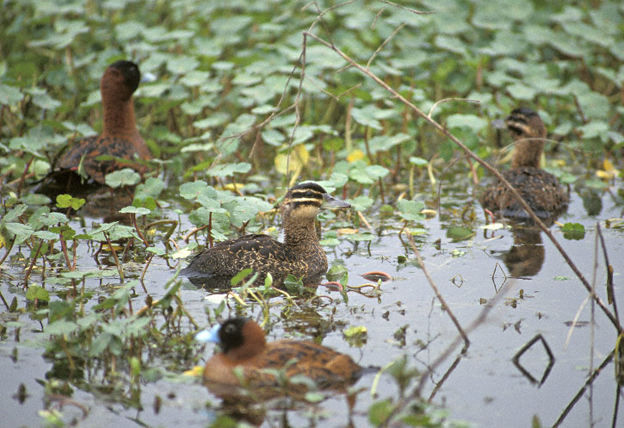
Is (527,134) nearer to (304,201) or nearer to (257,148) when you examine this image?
(257,148)

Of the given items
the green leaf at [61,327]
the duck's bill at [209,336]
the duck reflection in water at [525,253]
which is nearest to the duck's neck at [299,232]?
the duck reflection in water at [525,253]

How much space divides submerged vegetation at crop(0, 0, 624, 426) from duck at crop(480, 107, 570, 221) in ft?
0.95

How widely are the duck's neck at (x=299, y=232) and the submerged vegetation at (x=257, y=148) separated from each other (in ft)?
1.03

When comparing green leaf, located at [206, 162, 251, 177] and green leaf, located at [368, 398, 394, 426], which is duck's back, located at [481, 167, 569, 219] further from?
green leaf, located at [368, 398, 394, 426]

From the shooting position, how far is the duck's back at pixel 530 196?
8.00 meters

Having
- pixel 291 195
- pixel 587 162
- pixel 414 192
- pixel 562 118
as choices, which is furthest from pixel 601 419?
pixel 562 118

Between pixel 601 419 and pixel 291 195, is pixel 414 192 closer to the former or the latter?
pixel 291 195

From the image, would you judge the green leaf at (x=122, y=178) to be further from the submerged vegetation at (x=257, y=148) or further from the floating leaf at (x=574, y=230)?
the floating leaf at (x=574, y=230)

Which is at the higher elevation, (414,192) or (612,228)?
(414,192)

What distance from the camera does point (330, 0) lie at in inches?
483

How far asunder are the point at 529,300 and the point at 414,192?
325 centimetres

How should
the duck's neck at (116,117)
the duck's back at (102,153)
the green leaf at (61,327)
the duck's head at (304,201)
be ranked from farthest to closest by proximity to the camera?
the duck's neck at (116,117), the duck's back at (102,153), the duck's head at (304,201), the green leaf at (61,327)

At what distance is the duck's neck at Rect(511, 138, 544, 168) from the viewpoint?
8.73 metres

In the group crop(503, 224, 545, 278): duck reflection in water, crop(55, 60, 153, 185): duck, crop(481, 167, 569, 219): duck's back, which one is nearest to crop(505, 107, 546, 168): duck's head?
crop(481, 167, 569, 219): duck's back
